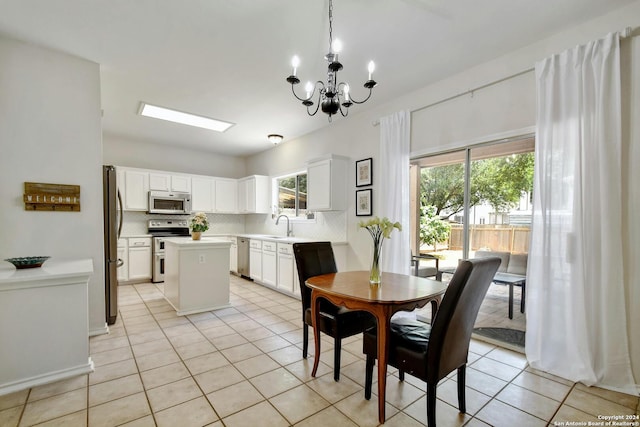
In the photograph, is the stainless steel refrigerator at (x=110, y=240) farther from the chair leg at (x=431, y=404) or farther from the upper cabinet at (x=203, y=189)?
the chair leg at (x=431, y=404)

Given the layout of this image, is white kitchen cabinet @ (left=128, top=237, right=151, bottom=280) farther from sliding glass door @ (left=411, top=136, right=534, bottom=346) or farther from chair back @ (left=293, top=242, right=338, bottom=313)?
sliding glass door @ (left=411, top=136, right=534, bottom=346)

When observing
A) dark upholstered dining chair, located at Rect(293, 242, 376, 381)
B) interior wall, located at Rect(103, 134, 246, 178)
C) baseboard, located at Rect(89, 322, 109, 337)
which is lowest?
baseboard, located at Rect(89, 322, 109, 337)

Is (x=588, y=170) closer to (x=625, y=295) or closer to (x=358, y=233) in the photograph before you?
(x=625, y=295)

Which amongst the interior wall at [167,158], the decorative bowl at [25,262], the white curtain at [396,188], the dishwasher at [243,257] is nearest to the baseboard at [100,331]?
the decorative bowl at [25,262]

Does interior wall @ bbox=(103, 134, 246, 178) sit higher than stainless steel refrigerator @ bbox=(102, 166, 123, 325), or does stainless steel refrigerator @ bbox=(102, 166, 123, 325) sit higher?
interior wall @ bbox=(103, 134, 246, 178)

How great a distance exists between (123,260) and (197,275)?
96.1 inches

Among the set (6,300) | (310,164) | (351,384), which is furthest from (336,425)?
(310,164)

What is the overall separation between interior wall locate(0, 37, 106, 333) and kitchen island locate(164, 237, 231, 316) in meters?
0.84

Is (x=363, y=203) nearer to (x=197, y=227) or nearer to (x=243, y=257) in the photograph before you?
(x=197, y=227)

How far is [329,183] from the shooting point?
436cm

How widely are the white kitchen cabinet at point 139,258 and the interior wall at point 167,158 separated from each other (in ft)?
5.14

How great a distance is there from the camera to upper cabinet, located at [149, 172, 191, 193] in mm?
5770

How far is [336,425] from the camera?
1.75 m

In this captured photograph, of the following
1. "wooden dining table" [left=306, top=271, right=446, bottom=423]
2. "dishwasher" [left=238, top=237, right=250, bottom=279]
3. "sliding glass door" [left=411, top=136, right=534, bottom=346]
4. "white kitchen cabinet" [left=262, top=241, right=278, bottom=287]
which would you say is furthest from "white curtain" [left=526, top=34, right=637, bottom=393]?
"dishwasher" [left=238, top=237, right=250, bottom=279]
